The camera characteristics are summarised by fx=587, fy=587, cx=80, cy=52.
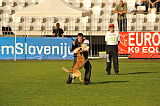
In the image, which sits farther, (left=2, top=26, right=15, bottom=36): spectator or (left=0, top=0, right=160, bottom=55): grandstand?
(left=0, top=0, right=160, bottom=55): grandstand

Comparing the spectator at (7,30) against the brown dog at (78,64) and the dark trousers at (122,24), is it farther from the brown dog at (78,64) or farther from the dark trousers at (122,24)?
the brown dog at (78,64)

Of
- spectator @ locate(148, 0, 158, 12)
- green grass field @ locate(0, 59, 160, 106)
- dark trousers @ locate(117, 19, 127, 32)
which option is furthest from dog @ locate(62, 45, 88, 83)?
spectator @ locate(148, 0, 158, 12)

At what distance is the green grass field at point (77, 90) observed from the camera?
11992mm

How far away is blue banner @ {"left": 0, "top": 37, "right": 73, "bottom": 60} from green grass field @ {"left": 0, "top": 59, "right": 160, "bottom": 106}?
27.2 ft

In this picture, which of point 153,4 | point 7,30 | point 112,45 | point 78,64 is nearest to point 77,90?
point 78,64

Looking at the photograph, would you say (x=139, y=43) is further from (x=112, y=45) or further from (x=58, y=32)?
(x=112, y=45)

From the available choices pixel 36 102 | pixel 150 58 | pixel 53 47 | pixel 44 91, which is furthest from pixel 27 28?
pixel 36 102

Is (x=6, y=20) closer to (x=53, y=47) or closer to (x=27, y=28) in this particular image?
(x=27, y=28)

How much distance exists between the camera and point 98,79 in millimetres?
18219

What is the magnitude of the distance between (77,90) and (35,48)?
15.1m

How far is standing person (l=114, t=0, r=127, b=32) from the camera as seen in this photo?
104 ft

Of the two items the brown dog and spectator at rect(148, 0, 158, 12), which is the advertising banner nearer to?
spectator at rect(148, 0, 158, 12)

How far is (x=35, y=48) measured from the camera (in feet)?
96.7

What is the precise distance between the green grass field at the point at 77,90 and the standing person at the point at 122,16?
10795 mm
